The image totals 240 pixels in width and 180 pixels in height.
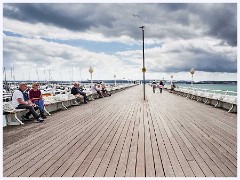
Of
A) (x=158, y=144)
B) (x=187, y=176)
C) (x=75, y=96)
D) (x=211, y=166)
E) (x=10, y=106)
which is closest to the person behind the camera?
(x=187, y=176)

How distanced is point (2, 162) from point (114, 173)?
1.99 m

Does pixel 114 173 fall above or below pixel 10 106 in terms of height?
below

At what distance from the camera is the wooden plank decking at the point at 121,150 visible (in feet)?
12.9

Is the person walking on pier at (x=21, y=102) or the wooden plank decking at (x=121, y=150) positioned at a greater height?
the person walking on pier at (x=21, y=102)

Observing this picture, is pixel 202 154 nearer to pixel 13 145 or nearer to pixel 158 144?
pixel 158 144

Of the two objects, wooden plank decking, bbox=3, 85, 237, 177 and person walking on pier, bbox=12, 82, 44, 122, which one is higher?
person walking on pier, bbox=12, 82, 44, 122

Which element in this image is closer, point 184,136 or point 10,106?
point 184,136

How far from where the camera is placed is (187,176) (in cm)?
366

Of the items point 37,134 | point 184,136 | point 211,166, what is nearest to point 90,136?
point 37,134

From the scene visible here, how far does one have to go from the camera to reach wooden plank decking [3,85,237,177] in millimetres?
3928

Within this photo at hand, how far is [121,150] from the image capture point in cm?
502

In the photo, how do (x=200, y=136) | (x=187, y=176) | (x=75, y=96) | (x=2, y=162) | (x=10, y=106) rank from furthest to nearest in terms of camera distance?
(x=75, y=96)
(x=10, y=106)
(x=200, y=136)
(x=2, y=162)
(x=187, y=176)

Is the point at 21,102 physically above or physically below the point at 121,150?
above

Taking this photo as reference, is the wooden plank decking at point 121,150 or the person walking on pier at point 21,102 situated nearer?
the wooden plank decking at point 121,150
